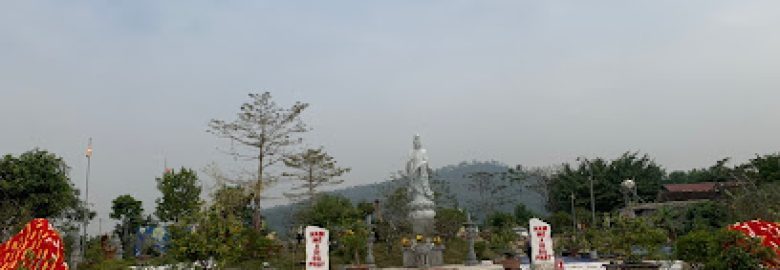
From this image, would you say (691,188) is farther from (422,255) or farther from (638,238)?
(638,238)

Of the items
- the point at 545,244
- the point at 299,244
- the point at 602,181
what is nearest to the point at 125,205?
the point at 299,244

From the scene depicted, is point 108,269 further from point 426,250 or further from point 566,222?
point 566,222

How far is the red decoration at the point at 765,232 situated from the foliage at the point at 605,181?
108ft

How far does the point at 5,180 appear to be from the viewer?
70.2ft

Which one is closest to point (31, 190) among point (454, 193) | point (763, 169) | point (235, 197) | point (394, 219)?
point (235, 197)

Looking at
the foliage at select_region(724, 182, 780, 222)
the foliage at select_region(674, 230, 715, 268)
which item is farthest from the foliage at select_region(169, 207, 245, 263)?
the foliage at select_region(724, 182, 780, 222)

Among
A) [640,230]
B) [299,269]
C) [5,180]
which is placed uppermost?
[5,180]

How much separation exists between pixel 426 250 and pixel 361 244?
2.09 meters

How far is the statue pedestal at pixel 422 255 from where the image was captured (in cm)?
1886

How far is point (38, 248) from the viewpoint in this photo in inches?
280

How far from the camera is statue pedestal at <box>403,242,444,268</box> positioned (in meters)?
18.9

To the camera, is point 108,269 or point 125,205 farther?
point 125,205

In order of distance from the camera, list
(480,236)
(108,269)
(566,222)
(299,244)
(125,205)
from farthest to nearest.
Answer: (566,222) → (125,205) → (480,236) → (299,244) → (108,269)

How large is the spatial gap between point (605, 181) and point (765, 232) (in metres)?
33.7
